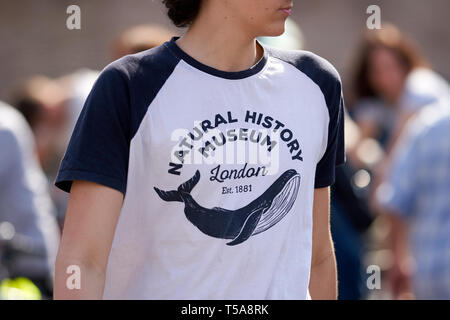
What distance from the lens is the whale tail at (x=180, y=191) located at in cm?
290

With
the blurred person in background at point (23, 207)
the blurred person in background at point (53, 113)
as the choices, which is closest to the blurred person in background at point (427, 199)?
the blurred person in background at point (23, 207)

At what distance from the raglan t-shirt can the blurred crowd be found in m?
2.27

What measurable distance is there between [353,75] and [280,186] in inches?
192

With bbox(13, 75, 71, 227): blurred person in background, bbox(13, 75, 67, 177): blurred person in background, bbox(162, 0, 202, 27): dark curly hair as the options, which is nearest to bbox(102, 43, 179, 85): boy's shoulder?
bbox(162, 0, 202, 27): dark curly hair

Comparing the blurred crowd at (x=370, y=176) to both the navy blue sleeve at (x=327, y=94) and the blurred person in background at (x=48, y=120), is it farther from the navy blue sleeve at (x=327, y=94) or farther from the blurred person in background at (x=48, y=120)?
the navy blue sleeve at (x=327, y=94)

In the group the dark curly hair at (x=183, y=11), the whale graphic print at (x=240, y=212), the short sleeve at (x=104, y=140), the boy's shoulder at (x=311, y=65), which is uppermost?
the dark curly hair at (x=183, y=11)

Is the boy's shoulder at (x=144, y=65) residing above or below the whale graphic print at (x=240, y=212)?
above

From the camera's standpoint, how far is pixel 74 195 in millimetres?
2869

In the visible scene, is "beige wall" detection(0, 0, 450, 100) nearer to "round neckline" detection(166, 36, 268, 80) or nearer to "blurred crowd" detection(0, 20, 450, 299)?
"blurred crowd" detection(0, 20, 450, 299)

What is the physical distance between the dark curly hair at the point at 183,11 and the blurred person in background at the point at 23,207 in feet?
8.78

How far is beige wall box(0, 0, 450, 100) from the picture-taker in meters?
11.8

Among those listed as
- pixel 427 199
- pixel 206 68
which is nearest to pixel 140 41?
pixel 427 199

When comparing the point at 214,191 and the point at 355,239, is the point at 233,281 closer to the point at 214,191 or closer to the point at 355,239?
the point at 214,191

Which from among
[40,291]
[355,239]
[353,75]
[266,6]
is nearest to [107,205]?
[266,6]
